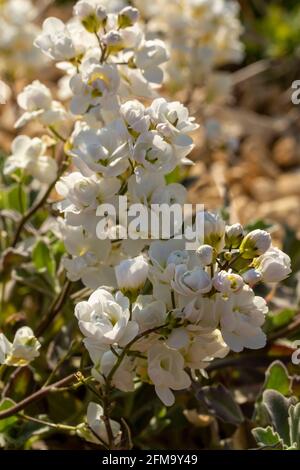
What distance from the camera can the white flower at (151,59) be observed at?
63.2 inches

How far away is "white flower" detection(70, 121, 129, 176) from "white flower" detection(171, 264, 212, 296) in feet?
0.74

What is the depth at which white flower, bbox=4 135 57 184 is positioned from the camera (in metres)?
1.70

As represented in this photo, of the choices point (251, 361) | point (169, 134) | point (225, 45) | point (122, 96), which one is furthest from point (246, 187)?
point (169, 134)

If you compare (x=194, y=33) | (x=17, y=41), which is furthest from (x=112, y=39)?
(x=17, y=41)

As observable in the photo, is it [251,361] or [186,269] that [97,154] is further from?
[251,361]

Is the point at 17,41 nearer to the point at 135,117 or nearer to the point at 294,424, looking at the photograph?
the point at 135,117

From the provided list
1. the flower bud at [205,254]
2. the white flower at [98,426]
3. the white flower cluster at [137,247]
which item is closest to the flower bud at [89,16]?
the white flower cluster at [137,247]

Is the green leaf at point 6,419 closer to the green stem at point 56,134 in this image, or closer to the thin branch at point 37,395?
the thin branch at point 37,395

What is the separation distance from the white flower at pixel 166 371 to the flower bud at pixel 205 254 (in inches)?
6.3

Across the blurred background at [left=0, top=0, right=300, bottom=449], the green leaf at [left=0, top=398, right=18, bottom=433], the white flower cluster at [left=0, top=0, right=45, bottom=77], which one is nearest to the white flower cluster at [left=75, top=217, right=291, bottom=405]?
the green leaf at [left=0, top=398, right=18, bottom=433]

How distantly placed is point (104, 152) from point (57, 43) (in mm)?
272

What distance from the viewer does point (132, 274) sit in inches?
51.6
